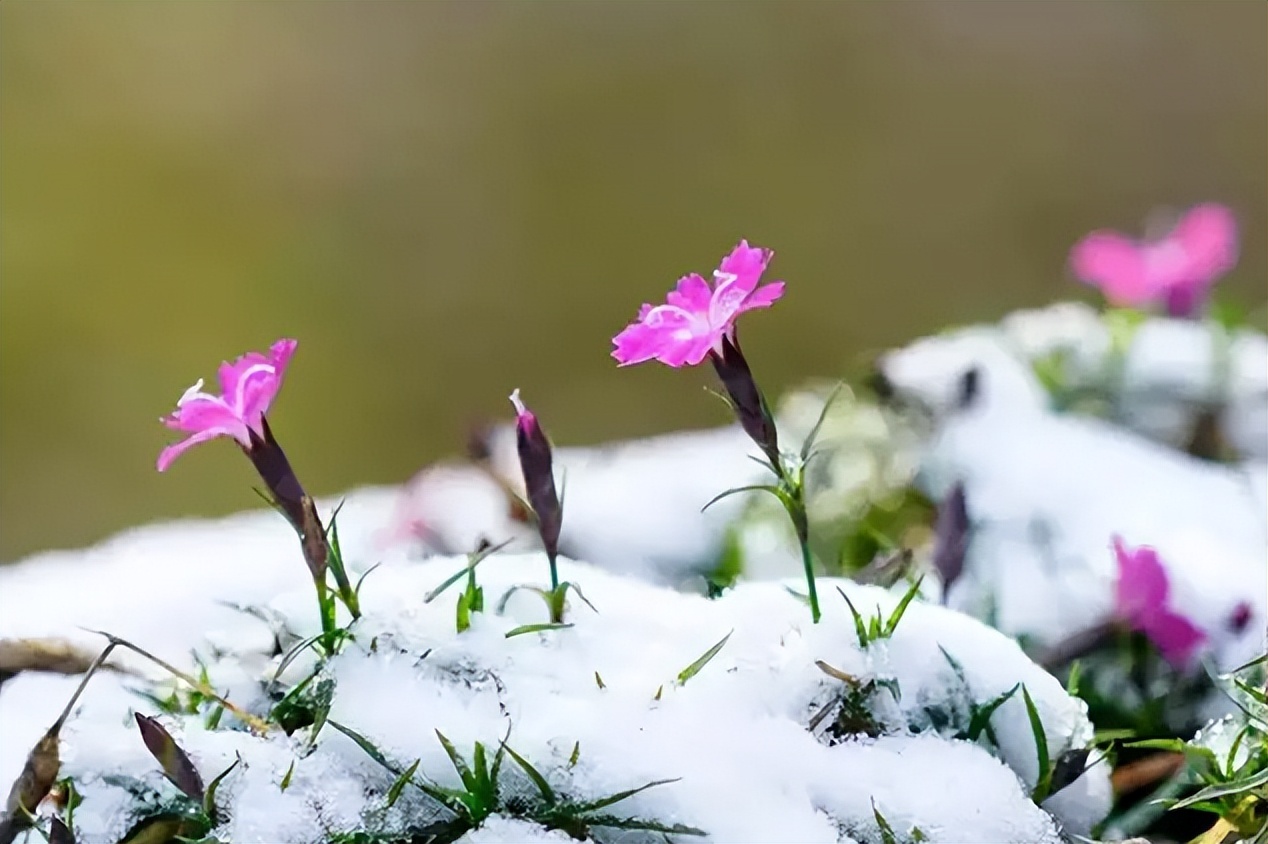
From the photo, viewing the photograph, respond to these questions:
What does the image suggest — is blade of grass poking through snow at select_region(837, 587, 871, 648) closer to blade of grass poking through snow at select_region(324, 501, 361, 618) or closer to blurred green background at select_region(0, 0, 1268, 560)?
blade of grass poking through snow at select_region(324, 501, 361, 618)

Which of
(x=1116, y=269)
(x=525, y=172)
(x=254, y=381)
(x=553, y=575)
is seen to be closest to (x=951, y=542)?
(x=553, y=575)

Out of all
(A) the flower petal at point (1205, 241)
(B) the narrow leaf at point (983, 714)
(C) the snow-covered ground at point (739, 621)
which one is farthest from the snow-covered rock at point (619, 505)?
(A) the flower petal at point (1205, 241)

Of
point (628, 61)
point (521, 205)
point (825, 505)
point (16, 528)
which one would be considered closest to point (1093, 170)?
point (628, 61)

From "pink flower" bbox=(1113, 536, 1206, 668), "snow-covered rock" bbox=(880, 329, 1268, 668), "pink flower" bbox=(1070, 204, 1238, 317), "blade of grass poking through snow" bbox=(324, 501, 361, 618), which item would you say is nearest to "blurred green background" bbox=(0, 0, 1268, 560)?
"pink flower" bbox=(1070, 204, 1238, 317)

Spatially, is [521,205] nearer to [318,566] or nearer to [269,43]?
[269,43]

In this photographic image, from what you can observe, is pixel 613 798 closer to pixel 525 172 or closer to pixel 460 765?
pixel 460 765

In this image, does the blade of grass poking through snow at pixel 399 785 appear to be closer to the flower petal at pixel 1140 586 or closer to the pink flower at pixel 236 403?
the pink flower at pixel 236 403
